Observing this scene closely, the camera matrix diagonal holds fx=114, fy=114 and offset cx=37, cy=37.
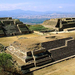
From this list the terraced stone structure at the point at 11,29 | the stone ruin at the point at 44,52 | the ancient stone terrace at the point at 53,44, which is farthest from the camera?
the terraced stone structure at the point at 11,29

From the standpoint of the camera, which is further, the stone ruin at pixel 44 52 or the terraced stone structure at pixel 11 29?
the terraced stone structure at pixel 11 29

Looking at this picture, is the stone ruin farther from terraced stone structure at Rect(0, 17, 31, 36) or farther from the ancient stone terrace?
terraced stone structure at Rect(0, 17, 31, 36)

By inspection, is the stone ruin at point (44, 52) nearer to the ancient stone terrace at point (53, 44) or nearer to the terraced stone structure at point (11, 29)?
the ancient stone terrace at point (53, 44)

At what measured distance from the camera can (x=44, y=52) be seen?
10.4 m

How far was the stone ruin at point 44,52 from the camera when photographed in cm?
949

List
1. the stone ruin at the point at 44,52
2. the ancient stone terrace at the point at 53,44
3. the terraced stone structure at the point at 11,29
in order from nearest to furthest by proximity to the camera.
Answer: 1. the stone ruin at the point at 44,52
2. the ancient stone terrace at the point at 53,44
3. the terraced stone structure at the point at 11,29

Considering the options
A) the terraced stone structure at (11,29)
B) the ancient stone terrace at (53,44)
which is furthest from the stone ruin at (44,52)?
the terraced stone structure at (11,29)

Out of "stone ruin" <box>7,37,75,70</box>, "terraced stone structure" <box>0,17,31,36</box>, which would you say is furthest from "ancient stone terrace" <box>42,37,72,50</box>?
"terraced stone structure" <box>0,17,31,36</box>

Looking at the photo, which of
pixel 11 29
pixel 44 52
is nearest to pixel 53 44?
pixel 44 52

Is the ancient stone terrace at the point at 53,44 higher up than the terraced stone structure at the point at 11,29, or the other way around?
the terraced stone structure at the point at 11,29

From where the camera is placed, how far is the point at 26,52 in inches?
381

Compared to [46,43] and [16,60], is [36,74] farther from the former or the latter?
[46,43]

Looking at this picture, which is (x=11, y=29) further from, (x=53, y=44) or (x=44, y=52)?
(x=44, y=52)

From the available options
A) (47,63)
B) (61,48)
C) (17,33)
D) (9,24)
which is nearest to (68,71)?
(47,63)
